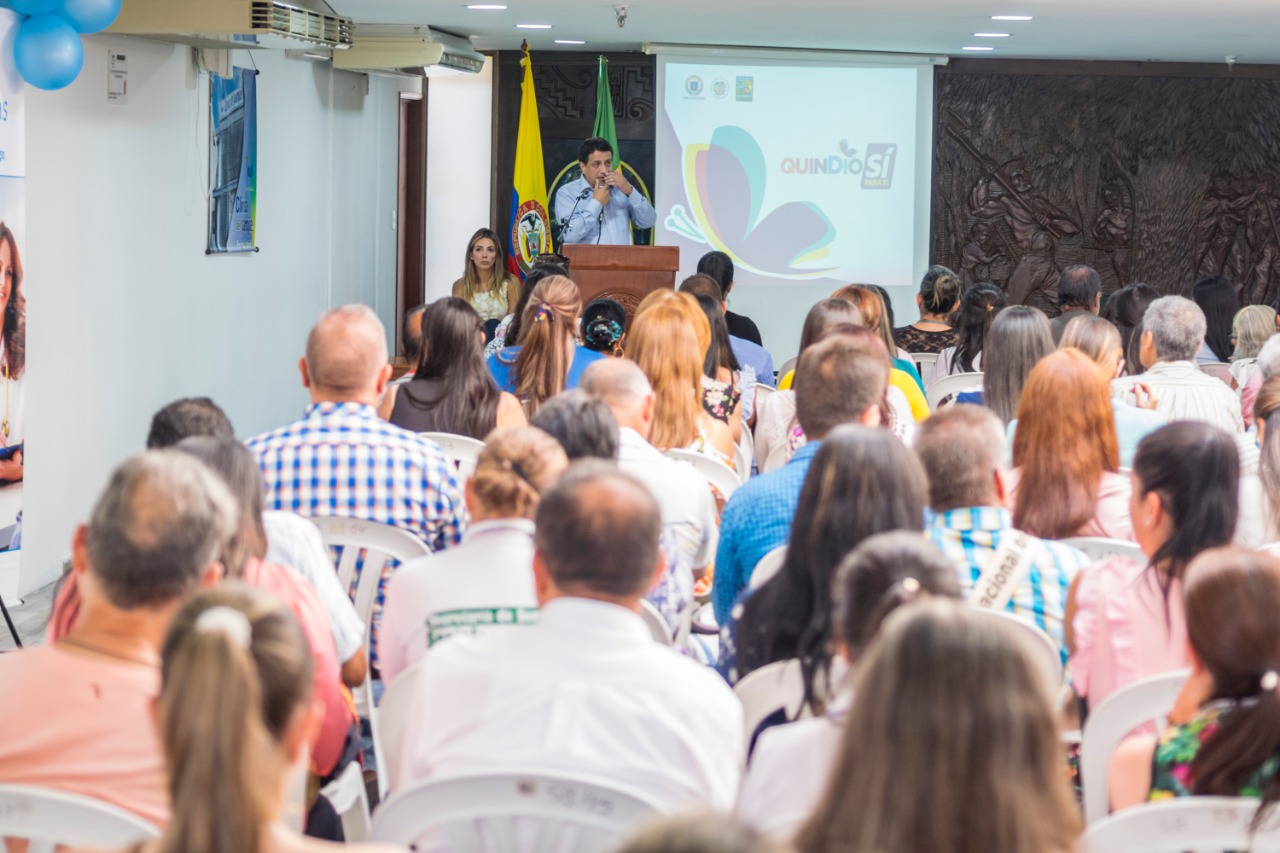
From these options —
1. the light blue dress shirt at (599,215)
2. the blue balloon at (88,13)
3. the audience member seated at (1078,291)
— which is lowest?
the audience member seated at (1078,291)

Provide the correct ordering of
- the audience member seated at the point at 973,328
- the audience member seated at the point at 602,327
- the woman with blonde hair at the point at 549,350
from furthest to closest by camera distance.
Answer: the audience member seated at the point at 973,328 < the audience member seated at the point at 602,327 < the woman with blonde hair at the point at 549,350

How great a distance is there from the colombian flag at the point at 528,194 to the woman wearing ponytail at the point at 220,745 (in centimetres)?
941

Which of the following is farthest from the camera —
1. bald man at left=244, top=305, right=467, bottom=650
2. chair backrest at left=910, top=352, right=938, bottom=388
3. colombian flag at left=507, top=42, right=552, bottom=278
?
colombian flag at left=507, top=42, right=552, bottom=278

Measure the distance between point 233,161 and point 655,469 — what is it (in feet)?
16.3

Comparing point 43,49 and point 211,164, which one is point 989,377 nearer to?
point 43,49

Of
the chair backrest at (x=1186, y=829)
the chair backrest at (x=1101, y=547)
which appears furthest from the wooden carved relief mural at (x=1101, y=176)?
the chair backrest at (x=1186, y=829)

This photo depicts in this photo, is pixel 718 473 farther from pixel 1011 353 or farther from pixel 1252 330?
pixel 1252 330

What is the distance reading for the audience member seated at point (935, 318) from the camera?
23.7 ft

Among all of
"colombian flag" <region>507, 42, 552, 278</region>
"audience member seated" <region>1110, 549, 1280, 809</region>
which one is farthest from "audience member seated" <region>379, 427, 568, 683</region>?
"colombian flag" <region>507, 42, 552, 278</region>

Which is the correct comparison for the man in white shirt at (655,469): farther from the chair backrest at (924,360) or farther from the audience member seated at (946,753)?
the chair backrest at (924,360)

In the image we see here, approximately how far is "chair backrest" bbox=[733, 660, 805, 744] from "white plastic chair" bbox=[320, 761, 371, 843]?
738 mm

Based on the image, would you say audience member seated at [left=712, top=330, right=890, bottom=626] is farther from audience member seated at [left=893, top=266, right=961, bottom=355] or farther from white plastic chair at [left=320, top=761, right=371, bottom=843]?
audience member seated at [left=893, top=266, right=961, bottom=355]

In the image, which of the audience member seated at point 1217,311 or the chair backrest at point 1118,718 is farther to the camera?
the audience member seated at point 1217,311

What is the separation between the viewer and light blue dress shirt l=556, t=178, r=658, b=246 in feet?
32.8
